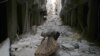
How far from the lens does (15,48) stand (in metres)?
7.21

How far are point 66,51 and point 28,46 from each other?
1.75m

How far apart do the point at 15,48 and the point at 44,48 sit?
1.62 metres

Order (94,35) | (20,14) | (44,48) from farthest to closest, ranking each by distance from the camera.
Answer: (20,14) < (94,35) < (44,48)

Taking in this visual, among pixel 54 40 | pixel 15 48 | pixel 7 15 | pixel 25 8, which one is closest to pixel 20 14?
pixel 25 8

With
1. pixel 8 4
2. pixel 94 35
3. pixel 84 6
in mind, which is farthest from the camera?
pixel 84 6

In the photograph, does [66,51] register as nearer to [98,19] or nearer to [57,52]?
[57,52]

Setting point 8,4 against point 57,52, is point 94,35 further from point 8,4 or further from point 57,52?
point 8,4

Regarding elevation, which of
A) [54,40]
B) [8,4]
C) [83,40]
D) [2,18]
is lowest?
[83,40]

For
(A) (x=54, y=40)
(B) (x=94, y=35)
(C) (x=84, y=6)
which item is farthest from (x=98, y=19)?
(A) (x=54, y=40)

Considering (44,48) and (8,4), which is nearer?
(44,48)

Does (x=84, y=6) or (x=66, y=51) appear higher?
(x=84, y=6)

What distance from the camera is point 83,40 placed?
915 centimetres

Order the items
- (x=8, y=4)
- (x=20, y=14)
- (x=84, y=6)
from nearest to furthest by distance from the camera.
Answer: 1. (x=8, y=4)
2. (x=20, y=14)
3. (x=84, y=6)

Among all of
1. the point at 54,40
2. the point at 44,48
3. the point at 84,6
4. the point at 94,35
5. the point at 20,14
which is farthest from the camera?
the point at 84,6
